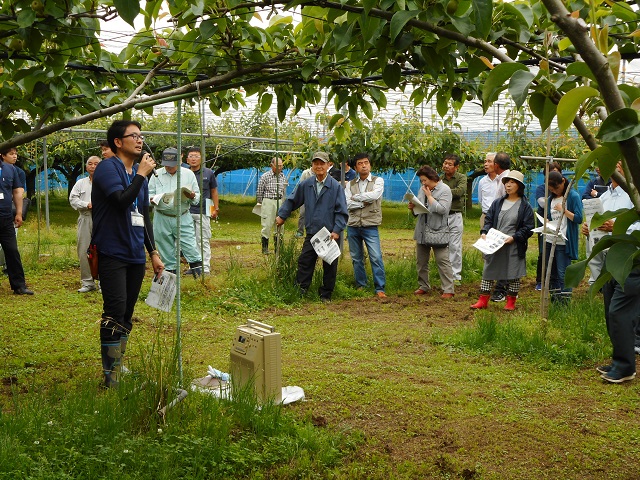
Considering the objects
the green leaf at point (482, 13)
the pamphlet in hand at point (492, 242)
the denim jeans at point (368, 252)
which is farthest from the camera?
the denim jeans at point (368, 252)

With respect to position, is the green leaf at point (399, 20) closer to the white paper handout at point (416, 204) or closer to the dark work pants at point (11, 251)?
the white paper handout at point (416, 204)

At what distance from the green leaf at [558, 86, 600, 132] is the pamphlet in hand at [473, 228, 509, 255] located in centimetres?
634

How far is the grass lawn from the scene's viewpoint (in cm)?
380

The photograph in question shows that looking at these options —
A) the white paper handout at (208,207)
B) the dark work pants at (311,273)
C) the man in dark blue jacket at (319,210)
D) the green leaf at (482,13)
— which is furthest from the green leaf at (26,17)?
the white paper handout at (208,207)

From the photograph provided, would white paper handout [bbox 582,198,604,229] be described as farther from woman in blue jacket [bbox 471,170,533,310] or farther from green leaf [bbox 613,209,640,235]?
green leaf [bbox 613,209,640,235]

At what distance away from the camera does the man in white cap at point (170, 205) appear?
353 inches

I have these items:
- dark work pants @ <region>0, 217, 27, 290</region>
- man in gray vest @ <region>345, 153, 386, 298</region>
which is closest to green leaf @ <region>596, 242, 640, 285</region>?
man in gray vest @ <region>345, 153, 386, 298</region>

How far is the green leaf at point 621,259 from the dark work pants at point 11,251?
7685mm

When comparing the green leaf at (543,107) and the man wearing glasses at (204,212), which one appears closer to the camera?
the green leaf at (543,107)

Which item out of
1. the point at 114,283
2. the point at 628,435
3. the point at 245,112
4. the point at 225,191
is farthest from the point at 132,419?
the point at 225,191

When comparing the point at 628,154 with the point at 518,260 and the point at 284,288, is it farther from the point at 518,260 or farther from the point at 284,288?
the point at 284,288

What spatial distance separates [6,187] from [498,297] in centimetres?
585

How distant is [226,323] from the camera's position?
759 cm

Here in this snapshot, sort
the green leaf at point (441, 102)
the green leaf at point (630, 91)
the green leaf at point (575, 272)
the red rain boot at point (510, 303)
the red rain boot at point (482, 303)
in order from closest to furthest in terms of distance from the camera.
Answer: the green leaf at point (630, 91), the green leaf at point (575, 272), the green leaf at point (441, 102), the red rain boot at point (510, 303), the red rain boot at point (482, 303)
